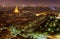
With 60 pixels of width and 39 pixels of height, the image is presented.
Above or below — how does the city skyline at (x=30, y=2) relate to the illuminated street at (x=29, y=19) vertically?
above

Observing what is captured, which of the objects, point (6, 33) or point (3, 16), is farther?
point (3, 16)

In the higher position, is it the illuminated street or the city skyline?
the city skyline

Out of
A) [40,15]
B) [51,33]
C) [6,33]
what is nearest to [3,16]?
[6,33]

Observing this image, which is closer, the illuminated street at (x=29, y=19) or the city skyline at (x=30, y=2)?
the illuminated street at (x=29, y=19)

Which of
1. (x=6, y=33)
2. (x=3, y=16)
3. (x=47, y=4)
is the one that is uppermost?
(x=47, y=4)

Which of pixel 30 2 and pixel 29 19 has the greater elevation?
pixel 30 2

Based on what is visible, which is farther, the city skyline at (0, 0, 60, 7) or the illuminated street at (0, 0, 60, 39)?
the city skyline at (0, 0, 60, 7)

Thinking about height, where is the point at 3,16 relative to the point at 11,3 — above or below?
below

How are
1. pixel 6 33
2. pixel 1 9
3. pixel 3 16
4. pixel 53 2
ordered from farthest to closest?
pixel 53 2 < pixel 1 9 < pixel 3 16 < pixel 6 33

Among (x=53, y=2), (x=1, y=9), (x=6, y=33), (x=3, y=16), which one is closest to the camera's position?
(x=6, y=33)

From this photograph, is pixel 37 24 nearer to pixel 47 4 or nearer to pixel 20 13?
pixel 20 13

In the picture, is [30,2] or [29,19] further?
[30,2]
